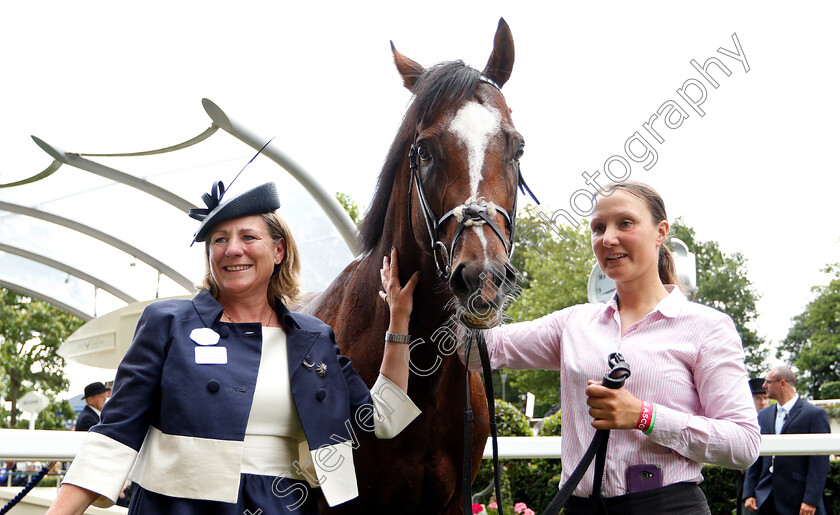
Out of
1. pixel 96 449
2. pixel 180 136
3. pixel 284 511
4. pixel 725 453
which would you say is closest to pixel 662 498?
pixel 725 453

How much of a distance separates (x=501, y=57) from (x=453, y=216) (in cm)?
91

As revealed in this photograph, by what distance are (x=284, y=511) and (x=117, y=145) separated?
587 cm

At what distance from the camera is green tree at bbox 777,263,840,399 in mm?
44219

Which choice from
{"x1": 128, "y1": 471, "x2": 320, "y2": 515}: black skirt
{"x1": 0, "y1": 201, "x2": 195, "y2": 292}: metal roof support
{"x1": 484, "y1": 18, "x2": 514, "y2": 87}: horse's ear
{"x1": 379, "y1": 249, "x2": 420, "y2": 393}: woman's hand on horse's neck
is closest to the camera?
{"x1": 128, "y1": 471, "x2": 320, "y2": 515}: black skirt

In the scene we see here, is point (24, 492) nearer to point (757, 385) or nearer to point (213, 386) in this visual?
point (213, 386)

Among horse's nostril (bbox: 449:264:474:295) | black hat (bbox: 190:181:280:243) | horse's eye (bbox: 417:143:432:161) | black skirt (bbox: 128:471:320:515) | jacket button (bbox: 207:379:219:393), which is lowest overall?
black skirt (bbox: 128:471:320:515)

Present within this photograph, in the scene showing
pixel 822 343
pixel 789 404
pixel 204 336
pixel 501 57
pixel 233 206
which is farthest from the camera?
pixel 822 343

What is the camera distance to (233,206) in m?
2.19

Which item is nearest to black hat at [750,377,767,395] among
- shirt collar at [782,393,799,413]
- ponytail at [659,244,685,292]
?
shirt collar at [782,393,799,413]

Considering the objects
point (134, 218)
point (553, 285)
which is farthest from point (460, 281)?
point (553, 285)

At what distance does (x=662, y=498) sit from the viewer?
201 centimetres

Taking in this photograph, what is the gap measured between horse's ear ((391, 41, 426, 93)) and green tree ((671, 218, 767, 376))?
4525cm

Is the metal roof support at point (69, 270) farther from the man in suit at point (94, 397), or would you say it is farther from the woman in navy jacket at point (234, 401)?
the woman in navy jacket at point (234, 401)

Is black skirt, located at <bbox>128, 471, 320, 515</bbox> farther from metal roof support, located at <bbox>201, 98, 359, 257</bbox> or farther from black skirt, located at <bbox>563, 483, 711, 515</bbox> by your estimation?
metal roof support, located at <bbox>201, 98, 359, 257</bbox>
